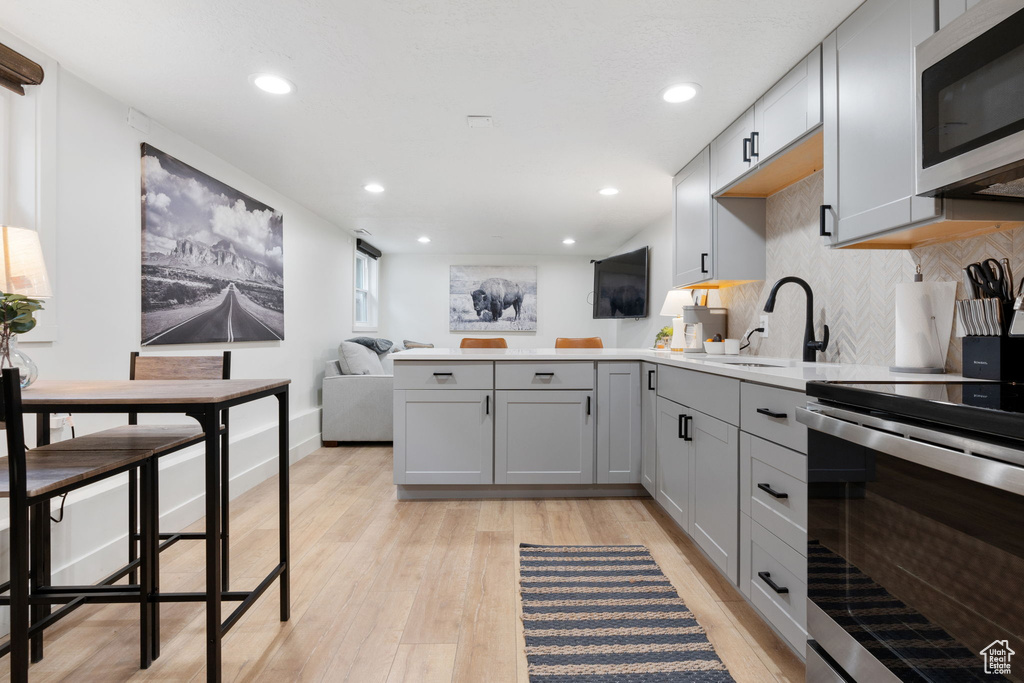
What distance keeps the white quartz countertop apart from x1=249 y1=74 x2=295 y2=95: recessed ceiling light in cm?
148

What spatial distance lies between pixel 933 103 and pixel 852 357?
1.23 meters

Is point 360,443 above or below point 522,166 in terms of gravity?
below

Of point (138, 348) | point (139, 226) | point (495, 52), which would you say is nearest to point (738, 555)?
point (495, 52)

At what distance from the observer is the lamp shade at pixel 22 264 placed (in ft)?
4.77

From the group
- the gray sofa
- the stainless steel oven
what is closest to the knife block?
the stainless steel oven

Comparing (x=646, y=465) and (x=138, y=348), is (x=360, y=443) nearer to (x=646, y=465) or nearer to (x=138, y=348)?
(x=138, y=348)

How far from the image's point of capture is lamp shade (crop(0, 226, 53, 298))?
1.45 m

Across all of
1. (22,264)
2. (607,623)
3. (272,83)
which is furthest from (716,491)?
(272,83)

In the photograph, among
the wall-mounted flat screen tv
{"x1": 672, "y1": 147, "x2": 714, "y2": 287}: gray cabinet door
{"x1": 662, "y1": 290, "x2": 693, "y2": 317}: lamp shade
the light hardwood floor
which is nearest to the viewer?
the light hardwood floor

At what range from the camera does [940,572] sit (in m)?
0.93

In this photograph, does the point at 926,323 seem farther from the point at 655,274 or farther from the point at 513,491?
the point at 655,274

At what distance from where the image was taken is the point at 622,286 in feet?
19.9

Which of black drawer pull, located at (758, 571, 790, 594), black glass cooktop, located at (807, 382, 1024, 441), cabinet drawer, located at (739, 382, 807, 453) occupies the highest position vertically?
black glass cooktop, located at (807, 382, 1024, 441)

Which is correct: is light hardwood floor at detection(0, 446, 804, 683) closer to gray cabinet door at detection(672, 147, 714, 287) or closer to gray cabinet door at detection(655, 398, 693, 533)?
gray cabinet door at detection(655, 398, 693, 533)
